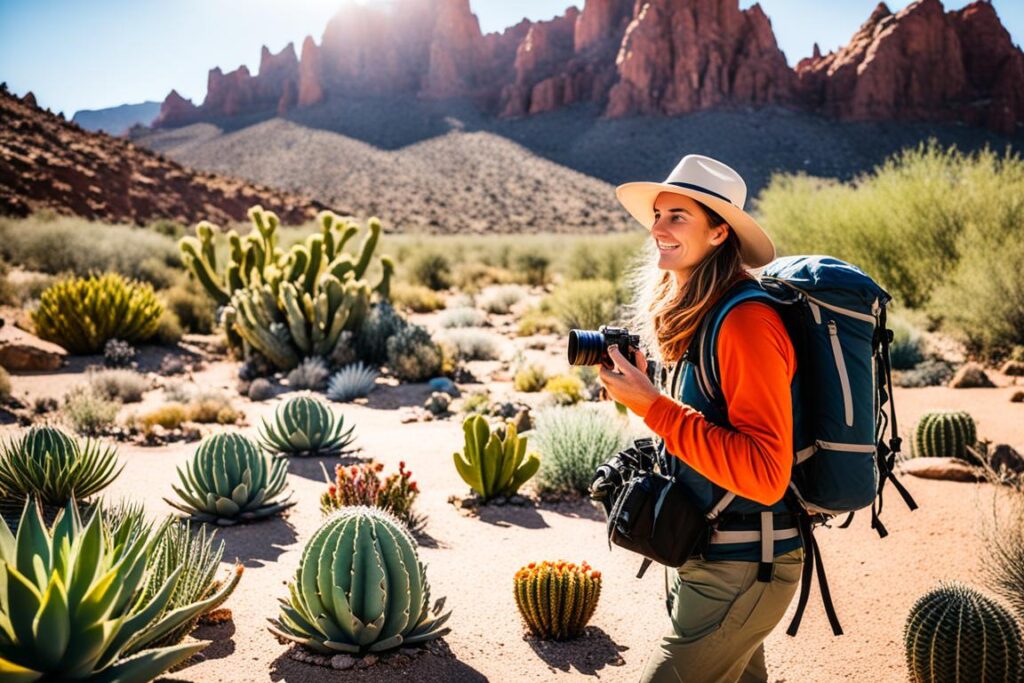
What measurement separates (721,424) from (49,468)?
175 inches

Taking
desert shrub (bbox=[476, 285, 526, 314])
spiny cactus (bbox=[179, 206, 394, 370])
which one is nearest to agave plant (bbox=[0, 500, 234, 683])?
spiny cactus (bbox=[179, 206, 394, 370])

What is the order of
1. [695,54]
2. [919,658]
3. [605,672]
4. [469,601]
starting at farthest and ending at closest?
1. [695,54]
2. [469,601]
3. [605,672]
4. [919,658]

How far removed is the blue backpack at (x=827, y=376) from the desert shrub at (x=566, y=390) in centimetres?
703

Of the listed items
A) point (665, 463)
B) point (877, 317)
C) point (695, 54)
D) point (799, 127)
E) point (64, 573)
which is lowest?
point (64, 573)

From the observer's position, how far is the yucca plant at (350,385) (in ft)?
33.2

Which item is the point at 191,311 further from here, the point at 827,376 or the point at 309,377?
the point at 827,376

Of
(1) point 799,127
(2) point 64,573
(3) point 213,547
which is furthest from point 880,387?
A: (1) point 799,127

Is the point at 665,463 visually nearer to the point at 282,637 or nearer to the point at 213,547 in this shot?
the point at 282,637

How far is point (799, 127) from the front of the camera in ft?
202

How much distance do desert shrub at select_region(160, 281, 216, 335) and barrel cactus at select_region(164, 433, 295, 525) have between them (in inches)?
356

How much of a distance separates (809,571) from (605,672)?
1.74m

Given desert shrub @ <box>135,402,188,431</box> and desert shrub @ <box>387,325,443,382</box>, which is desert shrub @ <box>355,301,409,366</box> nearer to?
desert shrub @ <box>387,325,443,382</box>

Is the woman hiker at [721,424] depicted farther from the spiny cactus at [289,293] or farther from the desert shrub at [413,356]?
the spiny cactus at [289,293]

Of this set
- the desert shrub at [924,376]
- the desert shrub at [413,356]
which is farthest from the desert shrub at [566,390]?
the desert shrub at [924,376]
